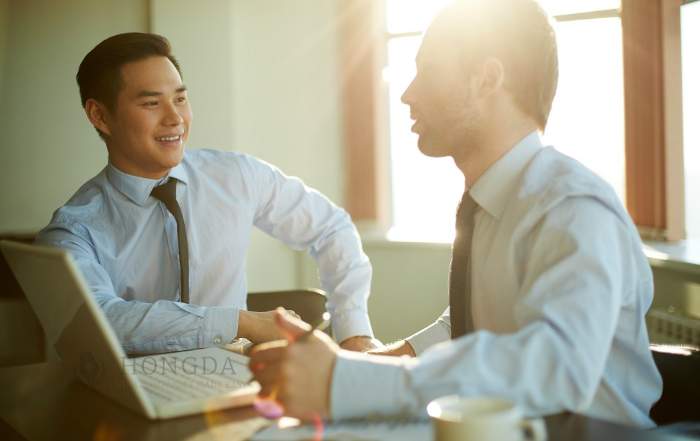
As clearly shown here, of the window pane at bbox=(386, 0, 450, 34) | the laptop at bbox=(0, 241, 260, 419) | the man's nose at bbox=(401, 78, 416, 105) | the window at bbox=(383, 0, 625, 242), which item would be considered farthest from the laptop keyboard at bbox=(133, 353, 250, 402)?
→ the window pane at bbox=(386, 0, 450, 34)

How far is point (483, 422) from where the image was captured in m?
0.86

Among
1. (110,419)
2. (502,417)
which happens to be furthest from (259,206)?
(502,417)

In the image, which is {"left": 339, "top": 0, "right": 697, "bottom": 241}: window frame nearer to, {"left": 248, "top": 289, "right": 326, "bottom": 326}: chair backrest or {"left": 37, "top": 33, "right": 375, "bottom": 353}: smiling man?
{"left": 37, "top": 33, "right": 375, "bottom": 353}: smiling man

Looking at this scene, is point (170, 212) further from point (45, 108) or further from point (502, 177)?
point (45, 108)

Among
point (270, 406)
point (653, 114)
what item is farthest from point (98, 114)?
point (653, 114)

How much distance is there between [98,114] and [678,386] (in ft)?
6.38

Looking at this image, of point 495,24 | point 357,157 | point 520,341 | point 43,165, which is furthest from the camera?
point 357,157

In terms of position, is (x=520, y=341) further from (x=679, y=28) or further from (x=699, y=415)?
(x=679, y=28)

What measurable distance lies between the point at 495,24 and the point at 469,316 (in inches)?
23.1

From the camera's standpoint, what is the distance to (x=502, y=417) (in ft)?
2.83

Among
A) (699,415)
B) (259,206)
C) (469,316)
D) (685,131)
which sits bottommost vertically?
(699,415)

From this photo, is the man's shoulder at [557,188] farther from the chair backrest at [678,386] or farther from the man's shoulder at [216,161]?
the man's shoulder at [216,161]

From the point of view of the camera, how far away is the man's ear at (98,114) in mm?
2584

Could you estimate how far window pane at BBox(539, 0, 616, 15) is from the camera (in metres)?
3.67
